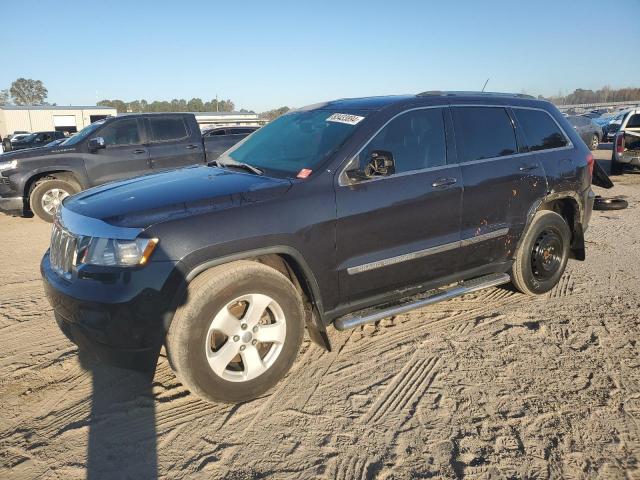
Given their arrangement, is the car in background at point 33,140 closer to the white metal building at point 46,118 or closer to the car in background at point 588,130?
the white metal building at point 46,118

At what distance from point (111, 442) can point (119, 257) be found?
1.02 metres

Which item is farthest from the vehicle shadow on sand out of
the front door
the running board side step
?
the front door

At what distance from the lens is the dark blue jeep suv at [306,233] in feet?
8.62

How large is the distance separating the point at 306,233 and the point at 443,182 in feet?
4.12

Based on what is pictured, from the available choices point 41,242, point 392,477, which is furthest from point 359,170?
point 41,242

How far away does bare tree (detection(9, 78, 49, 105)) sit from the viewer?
348 feet

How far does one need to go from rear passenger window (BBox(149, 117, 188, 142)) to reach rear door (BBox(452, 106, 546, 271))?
21.8ft

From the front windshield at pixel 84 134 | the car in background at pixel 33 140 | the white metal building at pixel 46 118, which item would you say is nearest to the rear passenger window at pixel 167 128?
the front windshield at pixel 84 134

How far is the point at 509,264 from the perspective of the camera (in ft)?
14.0

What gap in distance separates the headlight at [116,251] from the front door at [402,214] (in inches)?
47.3

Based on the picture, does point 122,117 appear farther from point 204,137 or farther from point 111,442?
point 111,442

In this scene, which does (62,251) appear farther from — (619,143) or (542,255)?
(619,143)

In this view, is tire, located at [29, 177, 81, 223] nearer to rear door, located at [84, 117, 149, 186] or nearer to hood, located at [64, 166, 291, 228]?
rear door, located at [84, 117, 149, 186]

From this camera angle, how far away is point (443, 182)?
11.8 feet
